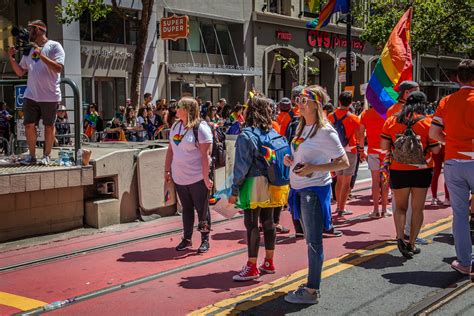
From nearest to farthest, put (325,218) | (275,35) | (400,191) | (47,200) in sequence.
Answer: (325,218)
(400,191)
(47,200)
(275,35)

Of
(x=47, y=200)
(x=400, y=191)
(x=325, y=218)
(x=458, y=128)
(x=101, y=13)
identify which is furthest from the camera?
(x=101, y=13)

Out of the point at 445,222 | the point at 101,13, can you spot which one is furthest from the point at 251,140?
the point at 101,13

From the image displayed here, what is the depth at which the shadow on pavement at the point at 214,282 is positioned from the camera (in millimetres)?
5719

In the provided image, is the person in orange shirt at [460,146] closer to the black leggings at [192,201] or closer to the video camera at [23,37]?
the black leggings at [192,201]

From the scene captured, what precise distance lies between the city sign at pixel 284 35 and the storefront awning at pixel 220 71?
2560 millimetres

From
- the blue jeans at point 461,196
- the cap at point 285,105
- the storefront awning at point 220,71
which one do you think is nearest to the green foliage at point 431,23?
the storefront awning at point 220,71

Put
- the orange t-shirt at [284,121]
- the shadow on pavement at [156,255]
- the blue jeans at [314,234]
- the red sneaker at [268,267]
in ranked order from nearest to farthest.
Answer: the blue jeans at [314,234]
the red sneaker at [268,267]
the shadow on pavement at [156,255]
the orange t-shirt at [284,121]

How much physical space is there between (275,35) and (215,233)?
23.8 metres

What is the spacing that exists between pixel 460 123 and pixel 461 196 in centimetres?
72

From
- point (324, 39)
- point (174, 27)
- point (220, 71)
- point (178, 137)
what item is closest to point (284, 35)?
point (324, 39)

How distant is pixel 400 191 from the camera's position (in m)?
6.55

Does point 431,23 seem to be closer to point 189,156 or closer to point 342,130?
point 342,130

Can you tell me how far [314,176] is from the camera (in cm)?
520

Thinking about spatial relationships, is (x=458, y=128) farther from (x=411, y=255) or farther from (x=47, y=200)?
(x=47, y=200)
